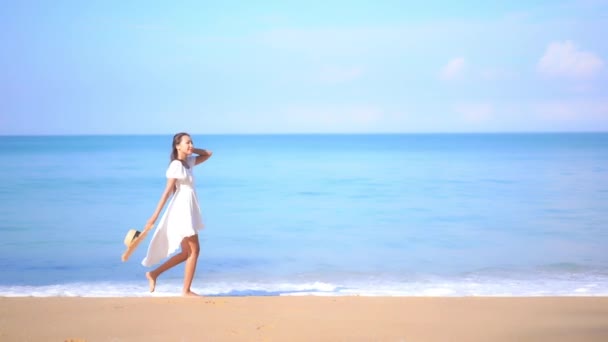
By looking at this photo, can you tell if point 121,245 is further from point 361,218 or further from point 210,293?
point 361,218

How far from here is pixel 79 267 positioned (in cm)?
792

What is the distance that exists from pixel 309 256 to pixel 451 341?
4.68 metres

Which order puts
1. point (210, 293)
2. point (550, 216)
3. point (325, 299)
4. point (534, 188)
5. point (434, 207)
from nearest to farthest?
point (325, 299)
point (210, 293)
point (550, 216)
point (434, 207)
point (534, 188)

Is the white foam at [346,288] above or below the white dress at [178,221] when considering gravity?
below

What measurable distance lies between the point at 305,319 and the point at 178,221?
153cm

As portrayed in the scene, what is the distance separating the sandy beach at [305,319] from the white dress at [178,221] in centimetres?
47

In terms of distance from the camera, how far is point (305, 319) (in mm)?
4539

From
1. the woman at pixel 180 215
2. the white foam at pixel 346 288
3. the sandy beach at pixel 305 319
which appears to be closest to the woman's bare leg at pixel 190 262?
the woman at pixel 180 215

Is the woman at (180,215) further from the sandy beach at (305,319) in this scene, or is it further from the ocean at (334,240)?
the ocean at (334,240)

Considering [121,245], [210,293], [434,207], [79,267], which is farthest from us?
[434,207]

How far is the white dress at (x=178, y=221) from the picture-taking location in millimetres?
5391

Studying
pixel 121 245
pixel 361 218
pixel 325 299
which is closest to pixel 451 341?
pixel 325 299

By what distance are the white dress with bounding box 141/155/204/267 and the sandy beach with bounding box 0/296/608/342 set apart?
467 mm

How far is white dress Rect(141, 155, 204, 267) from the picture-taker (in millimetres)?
5391
